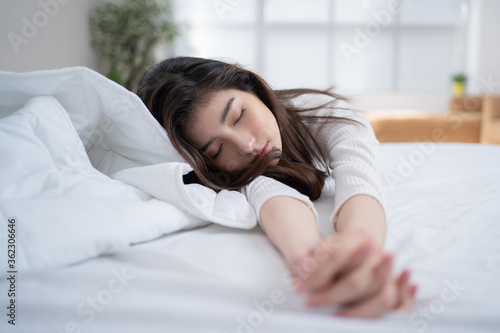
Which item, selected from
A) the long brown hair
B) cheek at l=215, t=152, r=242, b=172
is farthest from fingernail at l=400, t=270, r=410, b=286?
cheek at l=215, t=152, r=242, b=172

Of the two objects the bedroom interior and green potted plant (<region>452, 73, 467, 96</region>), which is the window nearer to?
green potted plant (<region>452, 73, 467, 96</region>)

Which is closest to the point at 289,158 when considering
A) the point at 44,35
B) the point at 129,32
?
the point at 44,35

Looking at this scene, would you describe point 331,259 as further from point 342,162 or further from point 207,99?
point 207,99

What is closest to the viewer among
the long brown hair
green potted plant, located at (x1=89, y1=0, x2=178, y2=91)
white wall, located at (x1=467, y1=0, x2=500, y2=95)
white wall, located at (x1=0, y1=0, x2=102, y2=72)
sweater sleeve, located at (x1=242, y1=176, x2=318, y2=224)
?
sweater sleeve, located at (x1=242, y1=176, x2=318, y2=224)

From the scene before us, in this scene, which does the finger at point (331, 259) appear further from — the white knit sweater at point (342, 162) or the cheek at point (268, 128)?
the cheek at point (268, 128)

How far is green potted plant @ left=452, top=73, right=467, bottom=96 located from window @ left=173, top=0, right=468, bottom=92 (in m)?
0.22

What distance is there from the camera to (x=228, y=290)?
1.76 feet

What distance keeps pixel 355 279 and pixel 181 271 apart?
0.25m

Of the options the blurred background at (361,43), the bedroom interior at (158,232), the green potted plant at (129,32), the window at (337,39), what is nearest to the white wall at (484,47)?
the blurred background at (361,43)

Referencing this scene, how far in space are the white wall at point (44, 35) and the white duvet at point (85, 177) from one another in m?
1.27

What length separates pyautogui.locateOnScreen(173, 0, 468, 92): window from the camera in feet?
14.7

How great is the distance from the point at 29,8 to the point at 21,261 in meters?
2.11

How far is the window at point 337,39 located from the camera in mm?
4484

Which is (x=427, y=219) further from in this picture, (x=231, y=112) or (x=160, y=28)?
(x=160, y=28)
